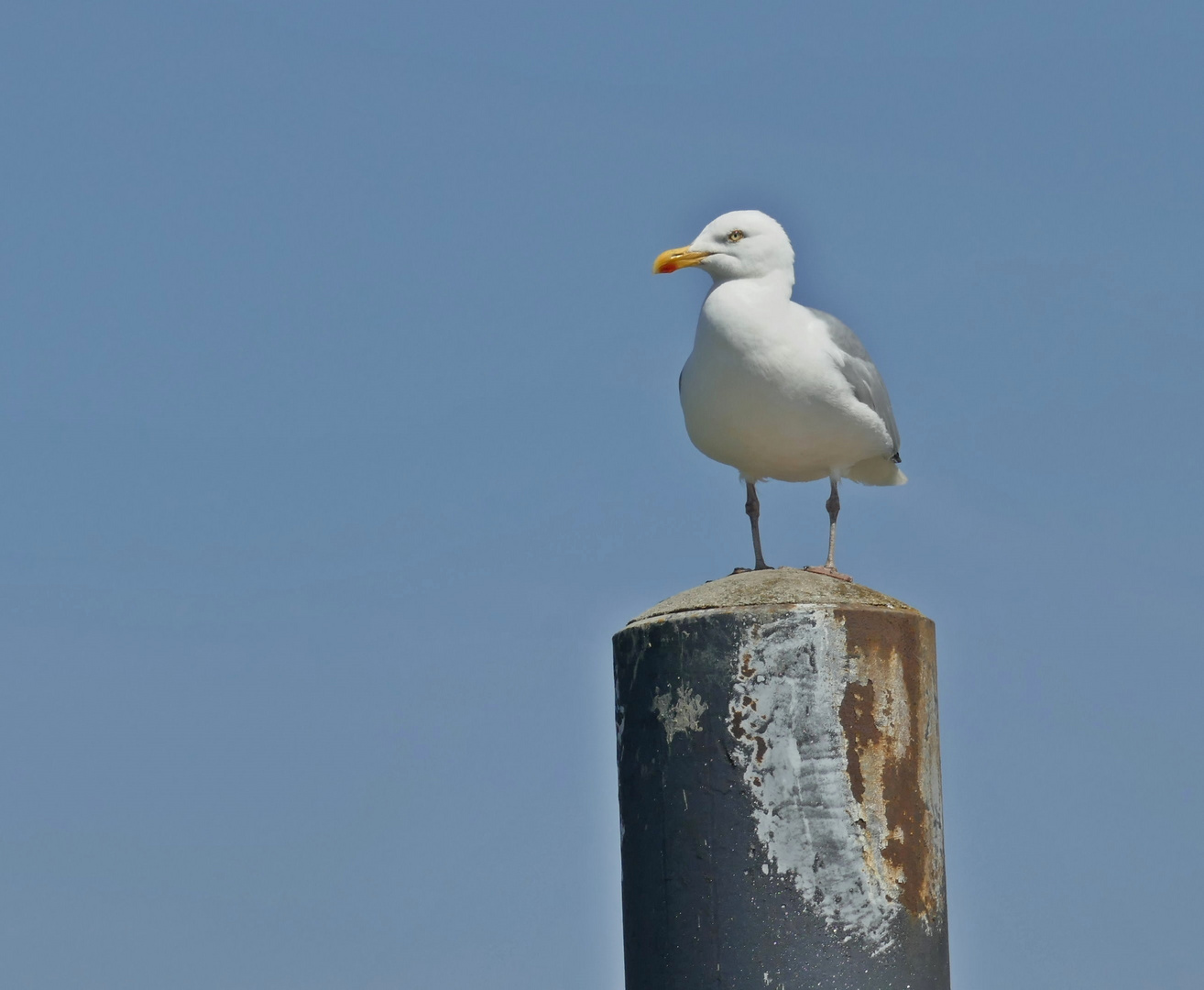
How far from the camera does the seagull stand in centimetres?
767

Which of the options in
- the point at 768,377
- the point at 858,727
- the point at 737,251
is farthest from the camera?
the point at 737,251

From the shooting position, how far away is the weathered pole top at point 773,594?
221 inches

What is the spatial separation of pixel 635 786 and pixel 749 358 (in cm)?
275

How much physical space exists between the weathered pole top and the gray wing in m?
2.22

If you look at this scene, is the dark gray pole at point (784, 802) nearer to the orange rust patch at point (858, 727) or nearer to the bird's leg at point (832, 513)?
the orange rust patch at point (858, 727)

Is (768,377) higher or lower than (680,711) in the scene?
higher

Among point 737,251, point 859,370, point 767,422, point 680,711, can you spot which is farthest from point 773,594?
point 737,251

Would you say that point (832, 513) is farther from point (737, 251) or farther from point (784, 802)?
point (784, 802)

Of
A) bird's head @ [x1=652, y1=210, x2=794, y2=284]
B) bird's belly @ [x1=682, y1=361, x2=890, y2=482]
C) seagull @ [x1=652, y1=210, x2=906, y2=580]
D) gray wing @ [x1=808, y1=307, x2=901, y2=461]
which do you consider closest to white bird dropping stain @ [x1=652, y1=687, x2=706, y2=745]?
seagull @ [x1=652, y1=210, x2=906, y2=580]

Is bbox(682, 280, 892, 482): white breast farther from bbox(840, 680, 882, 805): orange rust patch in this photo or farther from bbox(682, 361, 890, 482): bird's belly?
bbox(840, 680, 882, 805): orange rust patch

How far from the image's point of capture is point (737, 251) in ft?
27.1

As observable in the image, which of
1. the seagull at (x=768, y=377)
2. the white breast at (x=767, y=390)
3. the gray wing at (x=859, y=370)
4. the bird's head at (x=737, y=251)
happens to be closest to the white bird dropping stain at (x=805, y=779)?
the seagull at (x=768, y=377)

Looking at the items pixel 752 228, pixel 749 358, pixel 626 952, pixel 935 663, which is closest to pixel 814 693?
pixel 935 663

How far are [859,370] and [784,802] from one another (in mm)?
3339
